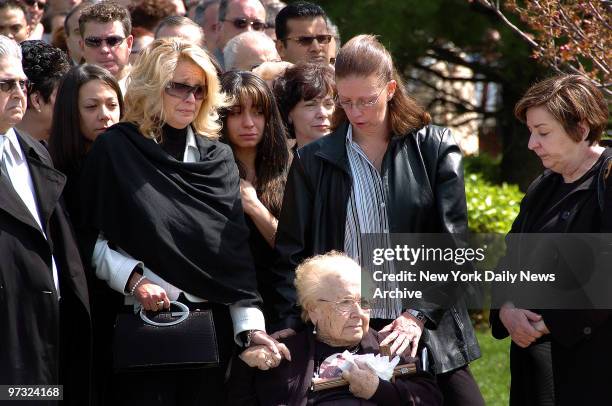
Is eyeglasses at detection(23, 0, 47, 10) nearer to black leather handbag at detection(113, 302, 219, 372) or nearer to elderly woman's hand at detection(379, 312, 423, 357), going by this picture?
black leather handbag at detection(113, 302, 219, 372)

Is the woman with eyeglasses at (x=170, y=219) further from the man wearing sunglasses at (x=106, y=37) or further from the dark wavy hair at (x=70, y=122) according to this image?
the man wearing sunglasses at (x=106, y=37)

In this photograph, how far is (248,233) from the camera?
489 centimetres

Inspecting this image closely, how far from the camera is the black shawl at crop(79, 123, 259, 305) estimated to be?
15.2ft

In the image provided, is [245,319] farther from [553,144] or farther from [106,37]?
[106,37]

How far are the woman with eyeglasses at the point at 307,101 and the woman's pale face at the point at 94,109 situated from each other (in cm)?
97

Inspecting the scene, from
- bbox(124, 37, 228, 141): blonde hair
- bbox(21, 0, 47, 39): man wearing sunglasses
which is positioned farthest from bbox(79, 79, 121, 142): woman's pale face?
bbox(21, 0, 47, 39): man wearing sunglasses

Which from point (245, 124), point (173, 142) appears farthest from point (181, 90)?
point (245, 124)

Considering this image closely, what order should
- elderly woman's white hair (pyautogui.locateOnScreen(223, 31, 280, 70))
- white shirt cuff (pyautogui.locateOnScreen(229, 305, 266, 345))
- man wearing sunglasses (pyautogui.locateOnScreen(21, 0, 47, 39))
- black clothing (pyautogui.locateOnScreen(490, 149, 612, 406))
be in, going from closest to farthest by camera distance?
1. black clothing (pyautogui.locateOnScreen(490, 149, 612, 406))
2. white shirt cuff (pyautogui.locateOnScreen(229, 305, 266, 345))
3. elderly woman's white hair (pyautogui.locateOnScreen(223, 31, 280, 70))
4. man wearing sunglasses (pyautogui.locateOnScreen(21, 0, 47, 39))

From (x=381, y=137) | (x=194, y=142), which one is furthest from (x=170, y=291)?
(x=381, y=137)

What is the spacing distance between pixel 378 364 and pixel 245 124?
4.77 feet

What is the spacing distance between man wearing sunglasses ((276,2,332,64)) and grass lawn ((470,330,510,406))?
2628 millimetres

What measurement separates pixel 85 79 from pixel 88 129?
25cm

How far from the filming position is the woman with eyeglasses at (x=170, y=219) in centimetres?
461

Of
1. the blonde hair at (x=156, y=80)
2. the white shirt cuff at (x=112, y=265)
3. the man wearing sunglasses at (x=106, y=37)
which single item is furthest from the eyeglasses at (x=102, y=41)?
the white shirt cuff at (x=112, y=265)
